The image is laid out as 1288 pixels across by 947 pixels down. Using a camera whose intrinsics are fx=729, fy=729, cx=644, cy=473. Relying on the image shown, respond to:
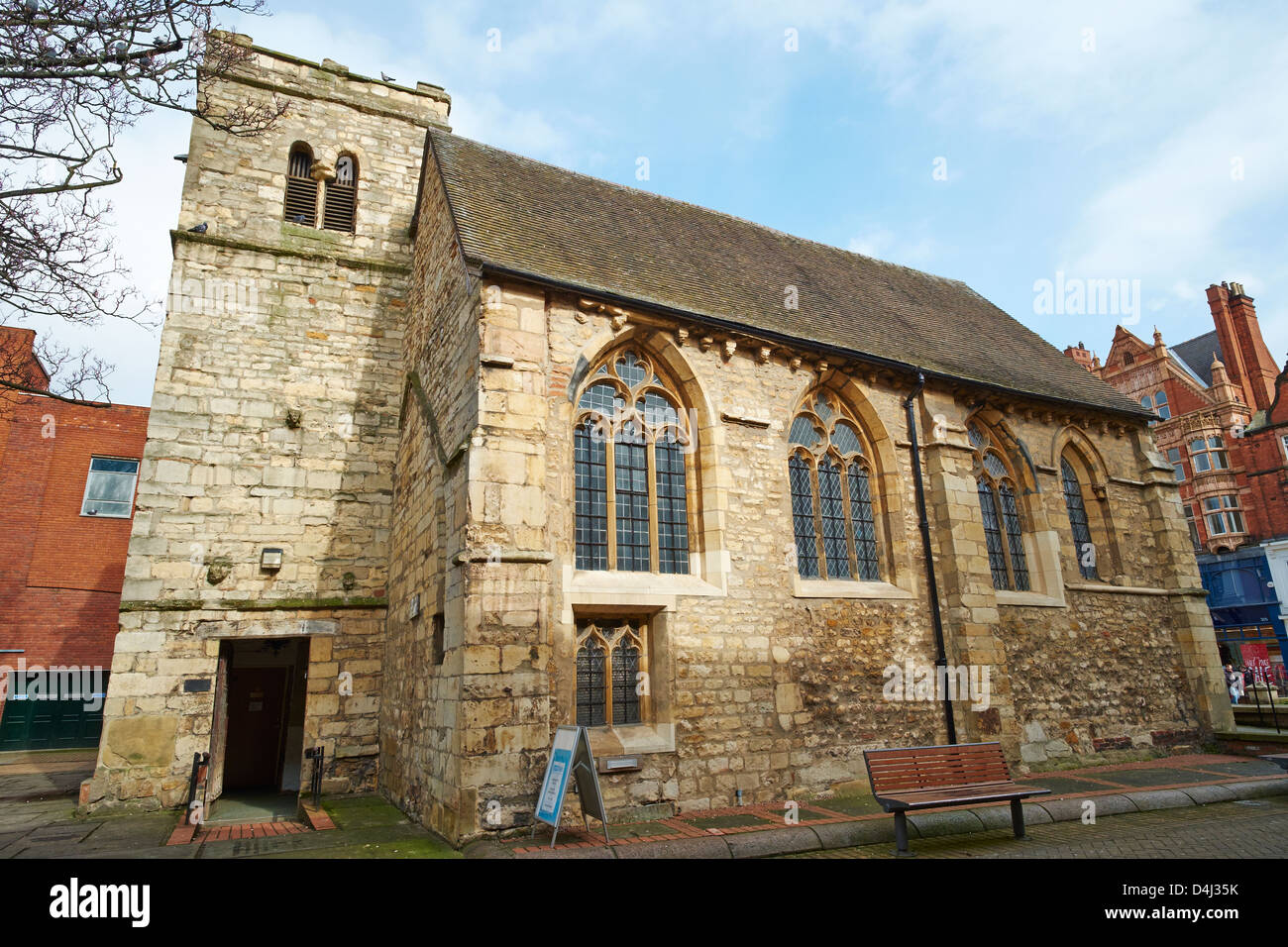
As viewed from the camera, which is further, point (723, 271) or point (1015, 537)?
point (1015, 537)

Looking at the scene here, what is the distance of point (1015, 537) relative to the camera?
1328 centimetres

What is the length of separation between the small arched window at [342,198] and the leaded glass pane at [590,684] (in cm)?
885

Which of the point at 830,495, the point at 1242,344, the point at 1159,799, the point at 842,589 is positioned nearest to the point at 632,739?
the point at 842,589

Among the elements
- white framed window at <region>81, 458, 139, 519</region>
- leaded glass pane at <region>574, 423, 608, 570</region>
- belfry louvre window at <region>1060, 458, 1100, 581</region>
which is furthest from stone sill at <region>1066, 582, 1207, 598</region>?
white framed window at <region>81, 458, 139, 519</region>

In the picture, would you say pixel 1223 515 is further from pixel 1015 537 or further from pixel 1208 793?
pixel 1208 793

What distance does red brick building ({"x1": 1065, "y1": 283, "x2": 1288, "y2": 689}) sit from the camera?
2720cm

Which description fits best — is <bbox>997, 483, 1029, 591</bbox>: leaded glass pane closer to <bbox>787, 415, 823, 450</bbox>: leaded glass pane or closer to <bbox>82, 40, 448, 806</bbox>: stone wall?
<bbox>787, 415, 823, 450</bbox>: leaded glass pane

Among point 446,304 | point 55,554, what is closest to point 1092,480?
point 446,304

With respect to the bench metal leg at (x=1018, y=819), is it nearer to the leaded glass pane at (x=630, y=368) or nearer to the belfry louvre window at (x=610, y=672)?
the belfry louvre window at (x=610, y=672)

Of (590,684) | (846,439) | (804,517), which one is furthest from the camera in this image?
(846,439)

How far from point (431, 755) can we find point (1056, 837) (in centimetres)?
644

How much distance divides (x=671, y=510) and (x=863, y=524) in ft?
11.5

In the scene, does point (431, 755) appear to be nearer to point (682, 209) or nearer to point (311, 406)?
point (311, 406)
